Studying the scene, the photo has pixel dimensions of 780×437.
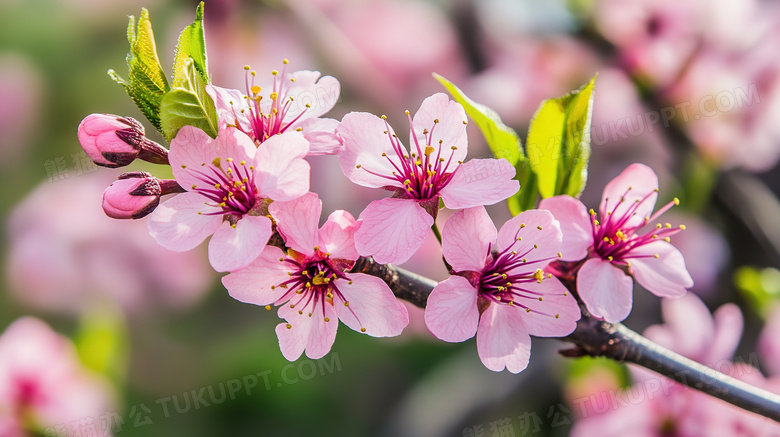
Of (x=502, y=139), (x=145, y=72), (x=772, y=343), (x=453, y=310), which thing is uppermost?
(x=145, y=72)

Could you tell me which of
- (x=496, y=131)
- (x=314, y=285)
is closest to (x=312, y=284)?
(x=314, y=285)

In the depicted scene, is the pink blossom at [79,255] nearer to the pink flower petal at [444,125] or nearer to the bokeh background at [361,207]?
the bokeh background at [361,207]

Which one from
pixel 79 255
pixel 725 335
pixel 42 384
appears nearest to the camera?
pixel 725 335

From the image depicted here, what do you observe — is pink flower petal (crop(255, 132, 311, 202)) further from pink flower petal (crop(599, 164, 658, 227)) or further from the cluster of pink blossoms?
pink flower petal (crop(599, 164, 658, 227))

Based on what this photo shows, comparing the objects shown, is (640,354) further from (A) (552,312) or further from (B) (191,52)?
(B) (191,52)

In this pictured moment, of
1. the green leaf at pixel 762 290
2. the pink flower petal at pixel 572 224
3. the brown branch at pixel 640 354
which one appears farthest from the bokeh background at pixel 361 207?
the pink flower petal at pixel 572 224

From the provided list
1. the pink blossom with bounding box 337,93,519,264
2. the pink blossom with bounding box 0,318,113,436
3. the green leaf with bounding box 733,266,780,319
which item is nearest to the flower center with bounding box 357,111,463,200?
the pink blossom with bounding box 337,93,519,264
